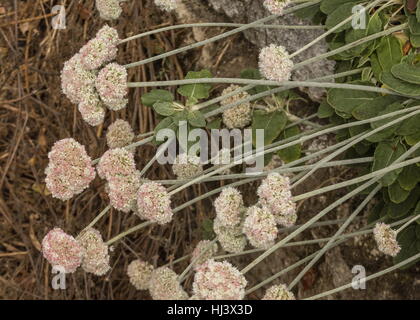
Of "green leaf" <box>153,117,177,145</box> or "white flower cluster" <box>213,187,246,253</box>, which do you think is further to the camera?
"green leaf" <box>153,117,177,145</box>

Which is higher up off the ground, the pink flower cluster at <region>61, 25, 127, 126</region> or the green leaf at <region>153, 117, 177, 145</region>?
the pink flower cluster at <region>61, 25, 127, 126</region>

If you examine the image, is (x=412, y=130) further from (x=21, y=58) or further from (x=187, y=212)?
(x=21, y=58)

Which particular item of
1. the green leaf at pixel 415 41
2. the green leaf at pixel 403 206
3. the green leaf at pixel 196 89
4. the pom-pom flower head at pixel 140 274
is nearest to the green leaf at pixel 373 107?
the green leaf at pixel 415 41

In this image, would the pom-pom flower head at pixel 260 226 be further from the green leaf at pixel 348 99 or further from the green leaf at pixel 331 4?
the green leaf at pixel 331 4

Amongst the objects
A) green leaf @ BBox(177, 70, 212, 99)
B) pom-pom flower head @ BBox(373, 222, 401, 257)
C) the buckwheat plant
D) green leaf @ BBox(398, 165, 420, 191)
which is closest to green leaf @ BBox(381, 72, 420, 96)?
the buckwheat plant

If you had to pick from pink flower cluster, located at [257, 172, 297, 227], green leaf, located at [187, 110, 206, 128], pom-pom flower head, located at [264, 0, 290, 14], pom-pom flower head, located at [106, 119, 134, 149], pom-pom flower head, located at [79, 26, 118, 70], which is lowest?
pink flower cluster, located at [257, 172, 297, 227]

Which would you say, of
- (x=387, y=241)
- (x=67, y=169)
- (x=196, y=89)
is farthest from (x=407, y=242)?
(x=67, y=169)

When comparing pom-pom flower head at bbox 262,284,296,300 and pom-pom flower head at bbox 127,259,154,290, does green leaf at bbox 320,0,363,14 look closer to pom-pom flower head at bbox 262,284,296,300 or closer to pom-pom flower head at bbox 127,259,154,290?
pom-pom flower head at bbox 262,284,296,300

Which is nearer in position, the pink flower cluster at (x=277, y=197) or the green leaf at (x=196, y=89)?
the pink flower cluster at (x=277, y=197)
